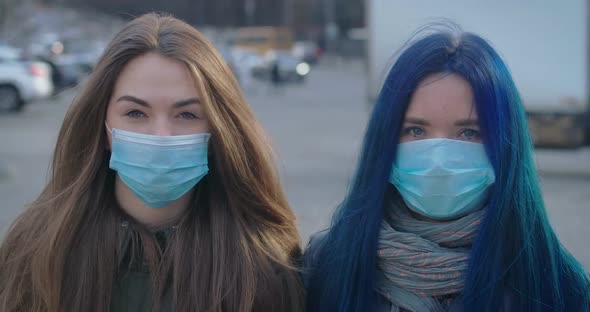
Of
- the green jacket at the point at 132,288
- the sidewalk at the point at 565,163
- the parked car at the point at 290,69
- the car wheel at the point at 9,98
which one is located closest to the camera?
the green jacket at the point at 132,288

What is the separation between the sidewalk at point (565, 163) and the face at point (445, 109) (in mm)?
8947

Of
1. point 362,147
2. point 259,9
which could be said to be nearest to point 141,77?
point 362,147

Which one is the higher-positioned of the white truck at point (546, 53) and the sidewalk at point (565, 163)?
the white truck at point (546, 53)

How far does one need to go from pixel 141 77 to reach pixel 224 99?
276mm

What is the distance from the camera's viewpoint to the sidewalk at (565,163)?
37.3 ft

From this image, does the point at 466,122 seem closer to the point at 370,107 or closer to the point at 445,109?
the point at 445,109

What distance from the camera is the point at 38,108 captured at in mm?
21859

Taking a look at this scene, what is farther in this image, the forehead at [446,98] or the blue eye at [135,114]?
the blue eye at [135,114]

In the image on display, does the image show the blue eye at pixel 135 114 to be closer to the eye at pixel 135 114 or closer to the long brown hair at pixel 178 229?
the eye at pixel 135 114

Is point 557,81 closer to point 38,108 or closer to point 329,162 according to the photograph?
point 329,162

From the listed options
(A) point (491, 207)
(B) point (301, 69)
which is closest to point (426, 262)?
(A) point (491, 207)

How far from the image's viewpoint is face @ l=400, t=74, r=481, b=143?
2.18m

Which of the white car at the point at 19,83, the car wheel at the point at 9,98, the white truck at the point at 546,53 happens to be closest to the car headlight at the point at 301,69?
the white car at the point at 19,83

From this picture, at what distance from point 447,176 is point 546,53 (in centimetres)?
933
